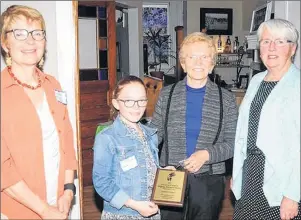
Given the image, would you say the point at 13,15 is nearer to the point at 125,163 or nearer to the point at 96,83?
the point at 125,163

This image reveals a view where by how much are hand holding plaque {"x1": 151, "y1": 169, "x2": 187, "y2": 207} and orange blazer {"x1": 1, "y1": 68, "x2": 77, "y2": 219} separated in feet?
1.71

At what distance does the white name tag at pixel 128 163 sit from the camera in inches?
70.3

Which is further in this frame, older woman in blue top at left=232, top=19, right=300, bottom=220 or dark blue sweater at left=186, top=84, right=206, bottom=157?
dark blue sweater at left=186, top=84, right=206, bottom=157

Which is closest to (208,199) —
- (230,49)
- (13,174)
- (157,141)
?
(157,141)

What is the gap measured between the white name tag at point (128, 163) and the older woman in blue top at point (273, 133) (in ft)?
1.72

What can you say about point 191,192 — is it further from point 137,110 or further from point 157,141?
point 137,110

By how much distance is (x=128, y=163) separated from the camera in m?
1.79

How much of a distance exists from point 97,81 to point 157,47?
13.5ft

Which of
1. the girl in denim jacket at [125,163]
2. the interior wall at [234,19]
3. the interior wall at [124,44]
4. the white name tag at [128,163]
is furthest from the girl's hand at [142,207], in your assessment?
the interior wall at [234,19]

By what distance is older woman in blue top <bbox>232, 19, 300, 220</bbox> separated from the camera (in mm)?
1724

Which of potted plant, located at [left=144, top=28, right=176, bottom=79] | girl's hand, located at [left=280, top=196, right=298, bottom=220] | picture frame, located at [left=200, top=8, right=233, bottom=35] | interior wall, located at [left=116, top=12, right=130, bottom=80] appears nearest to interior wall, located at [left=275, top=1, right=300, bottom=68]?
girl's hand, located at [left=280, top=196, right=298, bottom=220]

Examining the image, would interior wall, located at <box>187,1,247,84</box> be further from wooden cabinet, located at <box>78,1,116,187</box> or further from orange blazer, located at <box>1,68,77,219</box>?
orange blazer, located at <box>1,68,77,219</box>

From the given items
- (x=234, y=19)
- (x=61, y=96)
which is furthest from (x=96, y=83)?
(x=234, y=19)

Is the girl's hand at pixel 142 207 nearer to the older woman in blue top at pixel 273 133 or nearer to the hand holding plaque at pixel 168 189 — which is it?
the hand holding plaque at pixel 168 189
